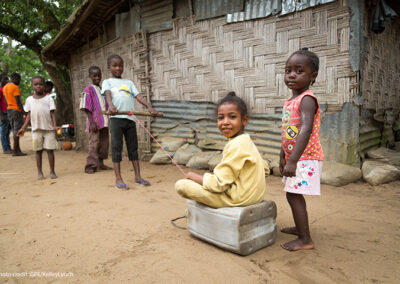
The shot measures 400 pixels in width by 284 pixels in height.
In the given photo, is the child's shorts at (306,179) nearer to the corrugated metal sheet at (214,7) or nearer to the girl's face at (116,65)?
the girl's face at (116,65)

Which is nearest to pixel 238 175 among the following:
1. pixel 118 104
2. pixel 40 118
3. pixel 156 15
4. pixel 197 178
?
pixel 197 178

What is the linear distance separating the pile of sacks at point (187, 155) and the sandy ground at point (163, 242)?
1.31 m

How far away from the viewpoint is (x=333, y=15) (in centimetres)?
378

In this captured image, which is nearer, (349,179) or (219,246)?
(219,246)

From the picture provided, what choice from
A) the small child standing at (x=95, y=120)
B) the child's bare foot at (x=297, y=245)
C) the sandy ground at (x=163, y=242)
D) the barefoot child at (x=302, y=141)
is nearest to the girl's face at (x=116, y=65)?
the small child standing at (x=95, y=120)

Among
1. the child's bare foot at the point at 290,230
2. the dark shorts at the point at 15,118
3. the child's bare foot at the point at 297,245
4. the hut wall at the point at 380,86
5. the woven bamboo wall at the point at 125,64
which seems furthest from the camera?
the dark shorts at the point at 15,118

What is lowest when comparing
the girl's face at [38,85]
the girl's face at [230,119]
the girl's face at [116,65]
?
the girl's face at [230,119]

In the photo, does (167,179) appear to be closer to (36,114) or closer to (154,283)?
(36,114)

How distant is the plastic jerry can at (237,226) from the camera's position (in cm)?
188

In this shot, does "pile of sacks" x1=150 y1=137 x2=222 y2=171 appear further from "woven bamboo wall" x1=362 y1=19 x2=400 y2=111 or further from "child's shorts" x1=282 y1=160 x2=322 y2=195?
"child's shorts" x1=282 y1=160 x2=322 y2=195

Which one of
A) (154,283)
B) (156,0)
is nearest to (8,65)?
(156,0)

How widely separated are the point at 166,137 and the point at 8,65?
16.5 meters

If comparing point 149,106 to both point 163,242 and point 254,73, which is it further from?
point 163,242

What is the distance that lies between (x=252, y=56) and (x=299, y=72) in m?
2.78
